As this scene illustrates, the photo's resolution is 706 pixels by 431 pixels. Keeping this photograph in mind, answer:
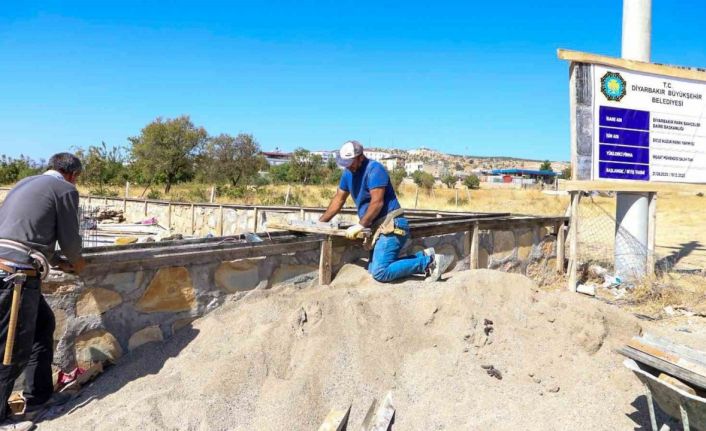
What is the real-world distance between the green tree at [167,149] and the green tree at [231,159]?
3.08 feet

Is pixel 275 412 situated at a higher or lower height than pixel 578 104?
lower

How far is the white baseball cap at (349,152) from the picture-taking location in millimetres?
4941

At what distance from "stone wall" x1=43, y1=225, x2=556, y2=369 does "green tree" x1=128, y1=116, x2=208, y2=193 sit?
32.4 m

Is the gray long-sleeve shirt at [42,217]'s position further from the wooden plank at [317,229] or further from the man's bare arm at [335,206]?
the man's bare arm at [335,206]

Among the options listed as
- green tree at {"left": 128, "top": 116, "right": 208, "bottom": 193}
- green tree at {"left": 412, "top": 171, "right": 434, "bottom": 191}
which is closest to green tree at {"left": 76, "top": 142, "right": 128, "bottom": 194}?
green tree at {"left": 128, "top": 116, "right": 208, "bottom": 193}

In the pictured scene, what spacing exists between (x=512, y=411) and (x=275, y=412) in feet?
5.00

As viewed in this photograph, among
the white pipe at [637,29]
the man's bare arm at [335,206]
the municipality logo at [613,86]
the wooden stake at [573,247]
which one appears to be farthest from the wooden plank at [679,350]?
the white pipe at [637,29]

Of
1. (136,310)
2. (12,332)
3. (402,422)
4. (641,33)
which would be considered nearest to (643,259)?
(641,33)

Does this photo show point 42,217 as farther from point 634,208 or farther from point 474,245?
point 634,208

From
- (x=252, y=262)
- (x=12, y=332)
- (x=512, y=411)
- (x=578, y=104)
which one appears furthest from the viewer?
(x=578, y=104)

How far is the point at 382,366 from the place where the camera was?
3756mm

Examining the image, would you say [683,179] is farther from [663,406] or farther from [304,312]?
[304,312]

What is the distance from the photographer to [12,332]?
2922mm

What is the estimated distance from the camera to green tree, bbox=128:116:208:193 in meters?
36.1
